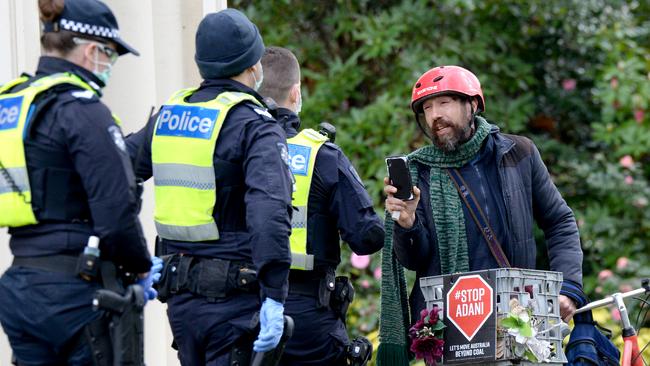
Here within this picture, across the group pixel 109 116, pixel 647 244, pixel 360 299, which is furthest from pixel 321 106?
pixel 109 116

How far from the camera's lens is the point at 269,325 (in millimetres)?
5383

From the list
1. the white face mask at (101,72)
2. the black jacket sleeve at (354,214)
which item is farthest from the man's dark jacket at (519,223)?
the white face mask at (101,72)

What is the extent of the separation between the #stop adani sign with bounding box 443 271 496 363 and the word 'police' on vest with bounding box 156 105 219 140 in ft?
4.10

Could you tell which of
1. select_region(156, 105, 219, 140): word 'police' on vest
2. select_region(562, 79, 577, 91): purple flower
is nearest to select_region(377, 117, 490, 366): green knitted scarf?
select_region(156, 105, 219, 140): word 'police' on vest

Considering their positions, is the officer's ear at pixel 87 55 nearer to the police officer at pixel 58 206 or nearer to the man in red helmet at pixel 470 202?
the police officer at pixel 58 206

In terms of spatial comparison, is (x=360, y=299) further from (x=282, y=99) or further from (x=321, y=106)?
(x=282, y=99)

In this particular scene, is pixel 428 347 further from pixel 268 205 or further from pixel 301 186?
pixel 268 205

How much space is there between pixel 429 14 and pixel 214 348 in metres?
5.53

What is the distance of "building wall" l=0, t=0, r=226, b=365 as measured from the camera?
698cm

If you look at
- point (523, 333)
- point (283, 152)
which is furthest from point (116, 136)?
point (523, 333)

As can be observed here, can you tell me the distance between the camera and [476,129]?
255 inches

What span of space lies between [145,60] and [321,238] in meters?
2.14

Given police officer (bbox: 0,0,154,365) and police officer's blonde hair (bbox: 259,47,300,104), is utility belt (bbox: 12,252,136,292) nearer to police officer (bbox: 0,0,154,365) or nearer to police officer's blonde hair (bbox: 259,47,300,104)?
police officer (bbox: 0,0,154,365)

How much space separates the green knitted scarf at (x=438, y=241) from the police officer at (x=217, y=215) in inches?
40.9
